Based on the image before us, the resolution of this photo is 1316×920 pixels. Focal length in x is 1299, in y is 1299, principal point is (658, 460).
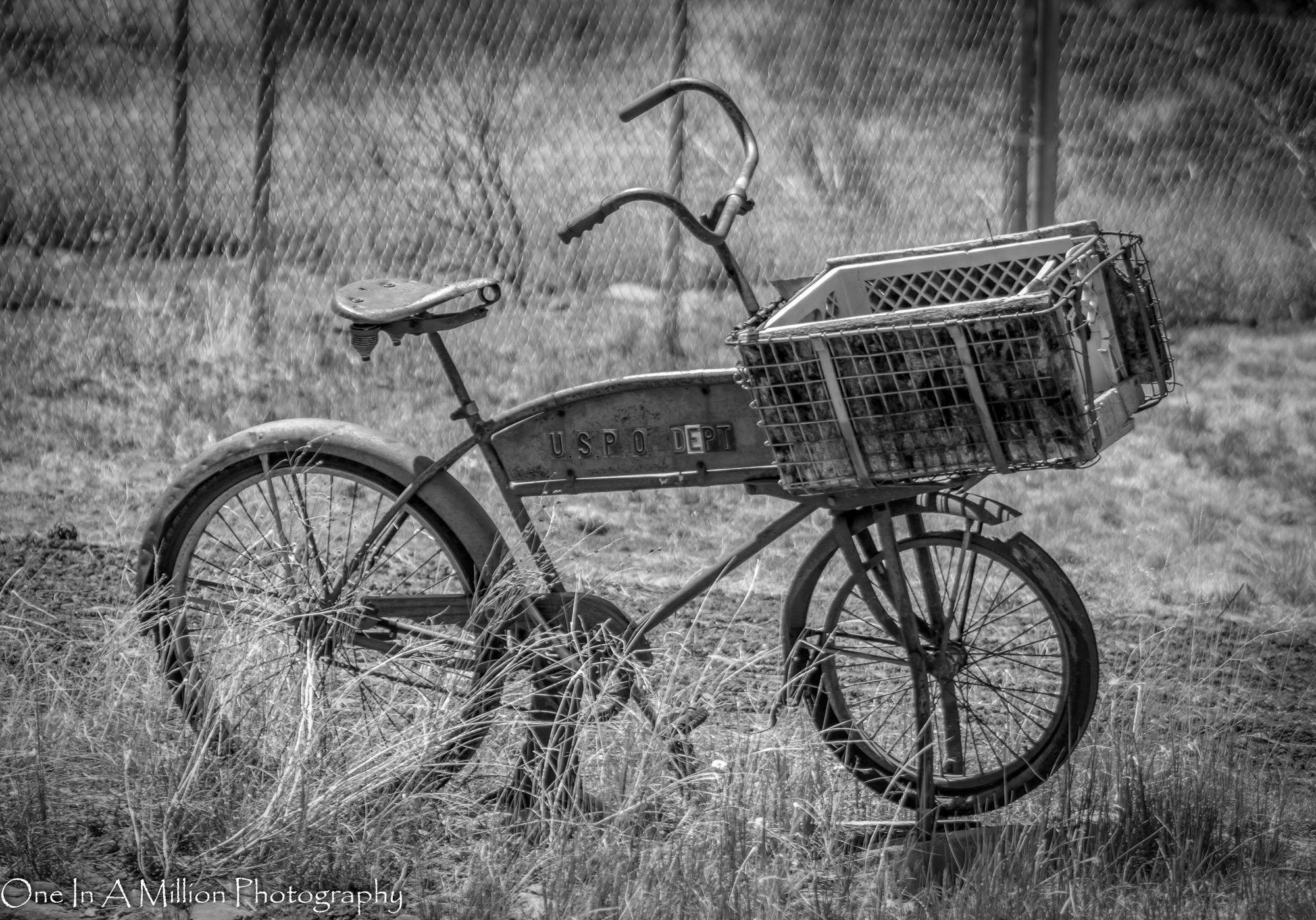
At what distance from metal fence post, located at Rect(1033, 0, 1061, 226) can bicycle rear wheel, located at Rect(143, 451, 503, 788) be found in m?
5.60

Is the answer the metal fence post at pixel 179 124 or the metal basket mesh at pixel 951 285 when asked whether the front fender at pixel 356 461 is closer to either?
the metal basket mesh at pixel 951 285

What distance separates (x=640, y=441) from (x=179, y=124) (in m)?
5.70

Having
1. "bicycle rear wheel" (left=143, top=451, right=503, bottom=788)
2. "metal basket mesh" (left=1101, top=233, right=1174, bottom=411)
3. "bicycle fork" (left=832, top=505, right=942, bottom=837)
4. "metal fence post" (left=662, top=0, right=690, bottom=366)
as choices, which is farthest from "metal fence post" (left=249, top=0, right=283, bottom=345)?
"metal basket mesh" (left=1101, top=233, right=1174, bottom=411)

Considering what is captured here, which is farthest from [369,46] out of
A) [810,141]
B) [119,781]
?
[119,781]

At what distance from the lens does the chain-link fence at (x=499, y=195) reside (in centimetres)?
757

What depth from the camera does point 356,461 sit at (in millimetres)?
3240

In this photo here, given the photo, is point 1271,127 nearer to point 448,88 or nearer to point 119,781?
point 448,88

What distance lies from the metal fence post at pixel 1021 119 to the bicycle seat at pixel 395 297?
552cm

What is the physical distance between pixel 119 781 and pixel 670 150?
550 cm

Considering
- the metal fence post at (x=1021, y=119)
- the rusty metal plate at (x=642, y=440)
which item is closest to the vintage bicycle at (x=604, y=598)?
the rusty metal plate at (x=642, y=440)

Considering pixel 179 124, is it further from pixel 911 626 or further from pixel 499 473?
pixel 911 626

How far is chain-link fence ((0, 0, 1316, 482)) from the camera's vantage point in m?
7.57

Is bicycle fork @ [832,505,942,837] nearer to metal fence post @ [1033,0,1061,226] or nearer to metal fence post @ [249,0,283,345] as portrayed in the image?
metal fence post @ [1033,0,1061,226]

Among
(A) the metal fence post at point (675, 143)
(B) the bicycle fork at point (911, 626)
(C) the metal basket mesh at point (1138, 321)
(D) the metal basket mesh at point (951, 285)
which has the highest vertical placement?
(A) the metal fence post at point (675, 143)
